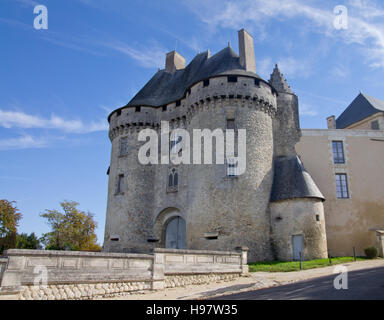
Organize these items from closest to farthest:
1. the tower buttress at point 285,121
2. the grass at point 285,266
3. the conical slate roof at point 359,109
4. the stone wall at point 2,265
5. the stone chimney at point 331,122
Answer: the stone wall at point 2,265
the grass at point 285,266
the tower buttress at point 285,121
the conical slate roof at point 359,109
the stone chimney at point 331,122

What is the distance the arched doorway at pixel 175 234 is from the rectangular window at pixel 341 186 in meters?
10.4

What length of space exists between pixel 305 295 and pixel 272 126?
14.9 metres

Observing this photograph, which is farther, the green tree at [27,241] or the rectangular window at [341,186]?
the green tree at [27,241]

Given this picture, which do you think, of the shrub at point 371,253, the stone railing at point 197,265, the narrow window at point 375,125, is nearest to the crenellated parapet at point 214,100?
the stone railing at point 197,265

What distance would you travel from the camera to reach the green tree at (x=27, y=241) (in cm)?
4515

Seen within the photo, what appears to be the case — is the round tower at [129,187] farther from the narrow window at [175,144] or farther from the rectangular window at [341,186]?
the rectangular window at [341,186]

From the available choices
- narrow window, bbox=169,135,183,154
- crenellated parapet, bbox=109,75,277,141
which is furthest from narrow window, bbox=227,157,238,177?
narrow window, bbox=169,135,183,154

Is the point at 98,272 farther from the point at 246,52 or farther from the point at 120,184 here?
the point at 246,52

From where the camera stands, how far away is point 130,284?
1047 centimetres

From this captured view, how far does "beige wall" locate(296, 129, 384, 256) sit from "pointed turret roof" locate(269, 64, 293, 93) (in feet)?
10.9

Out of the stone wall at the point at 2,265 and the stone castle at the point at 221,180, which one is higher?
the stone castle at the point at 221,180

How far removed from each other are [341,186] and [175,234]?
11.4 metres

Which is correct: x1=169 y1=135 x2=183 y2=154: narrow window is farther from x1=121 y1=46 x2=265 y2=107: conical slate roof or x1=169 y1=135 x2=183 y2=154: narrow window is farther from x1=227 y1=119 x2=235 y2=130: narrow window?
x1=227 y1=119 x2=235 y2=130: narrow window

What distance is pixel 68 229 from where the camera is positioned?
3612 centimetres
